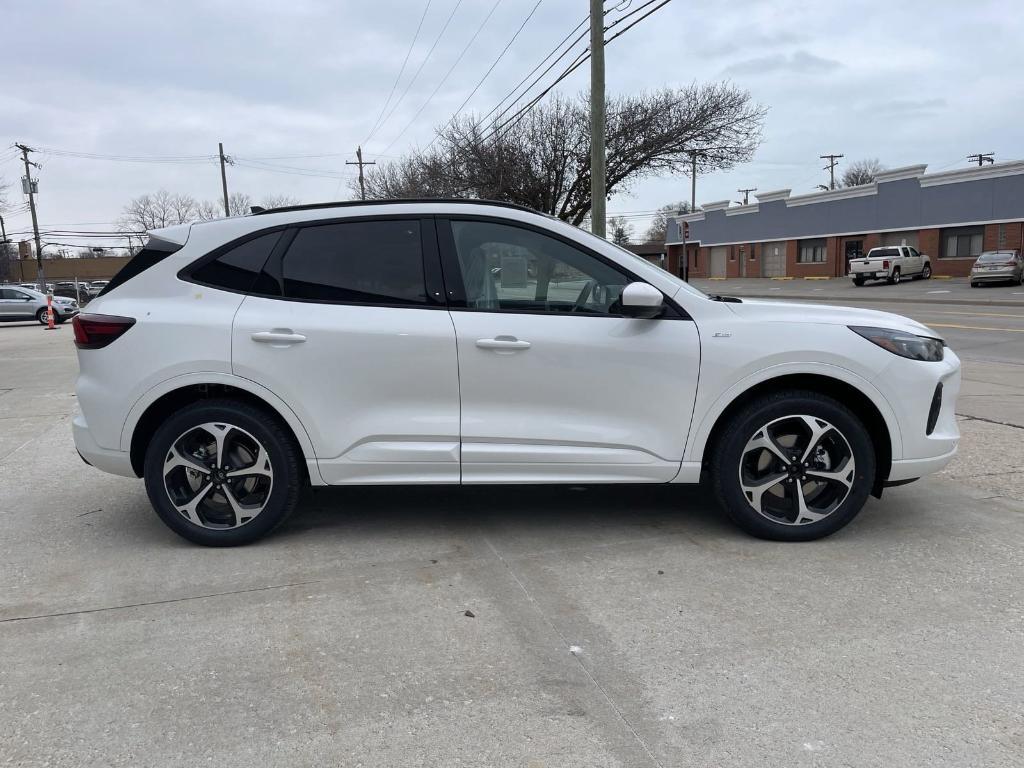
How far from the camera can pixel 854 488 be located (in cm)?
383

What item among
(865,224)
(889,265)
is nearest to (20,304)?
(889,265)

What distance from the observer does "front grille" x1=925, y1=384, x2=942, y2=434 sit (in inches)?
150

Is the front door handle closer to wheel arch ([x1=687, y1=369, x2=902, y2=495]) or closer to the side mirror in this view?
the side mirror

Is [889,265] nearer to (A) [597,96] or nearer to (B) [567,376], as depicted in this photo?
(A) [597,96]

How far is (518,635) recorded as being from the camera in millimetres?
2988

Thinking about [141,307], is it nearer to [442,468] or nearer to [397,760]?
[442,468]

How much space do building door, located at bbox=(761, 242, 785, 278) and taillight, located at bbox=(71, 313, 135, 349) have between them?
52.5m

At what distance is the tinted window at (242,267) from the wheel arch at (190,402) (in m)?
0.49

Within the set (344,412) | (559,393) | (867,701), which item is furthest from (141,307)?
(867,701)

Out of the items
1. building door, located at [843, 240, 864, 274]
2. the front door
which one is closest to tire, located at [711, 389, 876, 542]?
the front door

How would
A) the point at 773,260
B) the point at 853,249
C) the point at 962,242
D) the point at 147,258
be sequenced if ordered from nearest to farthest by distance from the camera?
the point at 147,258, the point at 962,242, the point at 853,249, the point at 773,260

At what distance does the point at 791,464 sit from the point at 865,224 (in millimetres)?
46134

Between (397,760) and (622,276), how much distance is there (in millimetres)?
2491

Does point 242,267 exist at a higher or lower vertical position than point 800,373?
higher
